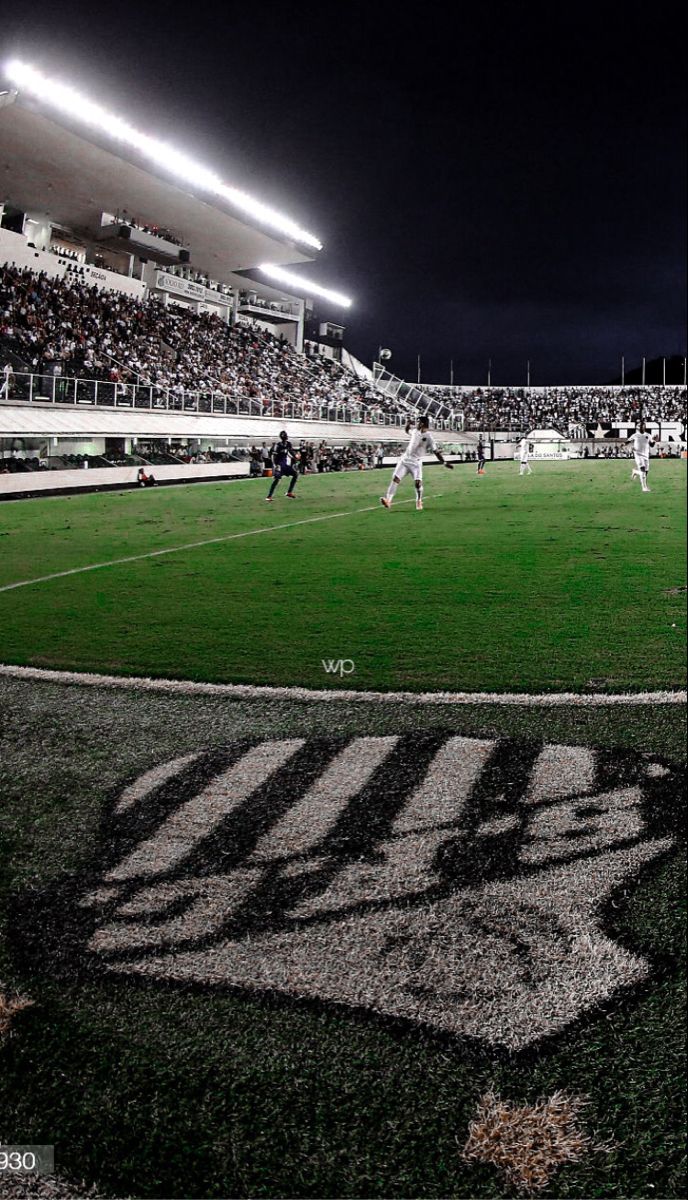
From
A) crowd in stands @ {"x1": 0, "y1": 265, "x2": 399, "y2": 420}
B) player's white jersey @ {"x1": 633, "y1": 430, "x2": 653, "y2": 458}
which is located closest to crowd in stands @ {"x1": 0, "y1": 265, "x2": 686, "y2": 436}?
crowd in stands @ {"x1": 0, "y1": 265, "x2": 399, "y2": 420}

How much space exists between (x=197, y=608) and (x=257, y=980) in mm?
806

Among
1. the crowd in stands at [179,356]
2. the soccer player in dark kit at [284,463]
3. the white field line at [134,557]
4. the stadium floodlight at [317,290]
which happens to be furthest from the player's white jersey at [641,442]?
the white field line at [134,557]

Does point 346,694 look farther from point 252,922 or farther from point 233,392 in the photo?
point 252,922

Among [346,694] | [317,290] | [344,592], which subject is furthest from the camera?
[346,694]

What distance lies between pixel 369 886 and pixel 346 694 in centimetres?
131

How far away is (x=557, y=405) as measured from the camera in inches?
121

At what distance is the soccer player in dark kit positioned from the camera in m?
2.42

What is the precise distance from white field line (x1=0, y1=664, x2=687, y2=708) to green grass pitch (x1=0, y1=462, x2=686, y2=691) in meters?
0.03

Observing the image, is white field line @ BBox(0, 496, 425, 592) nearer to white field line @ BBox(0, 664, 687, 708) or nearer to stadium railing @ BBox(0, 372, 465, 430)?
white field line @ BBox(0, 664, 687, 708)

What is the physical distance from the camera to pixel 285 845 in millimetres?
1883

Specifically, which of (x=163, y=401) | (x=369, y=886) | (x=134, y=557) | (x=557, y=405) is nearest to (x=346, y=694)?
(x=369, y=886)

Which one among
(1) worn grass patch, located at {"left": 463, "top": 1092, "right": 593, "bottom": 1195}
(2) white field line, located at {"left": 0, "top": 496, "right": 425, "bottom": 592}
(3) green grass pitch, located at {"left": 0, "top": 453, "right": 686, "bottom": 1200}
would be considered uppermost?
(2) white field line, located at {"left": 0, "top": 496, "right": 425, "bottom": 592}

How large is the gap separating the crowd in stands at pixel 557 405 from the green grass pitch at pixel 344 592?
0.86 ft

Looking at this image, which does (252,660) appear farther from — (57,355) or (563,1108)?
(563,1108)
